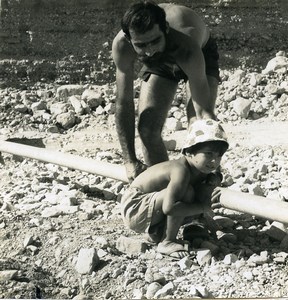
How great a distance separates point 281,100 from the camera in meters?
8.36

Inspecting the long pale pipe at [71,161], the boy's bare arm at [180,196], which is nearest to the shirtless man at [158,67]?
the long pale pipe at [71,161]

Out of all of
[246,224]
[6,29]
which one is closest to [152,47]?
[246,224]

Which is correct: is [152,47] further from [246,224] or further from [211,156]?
[246,224]

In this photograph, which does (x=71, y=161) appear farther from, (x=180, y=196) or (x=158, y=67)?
(x=180, y=196)

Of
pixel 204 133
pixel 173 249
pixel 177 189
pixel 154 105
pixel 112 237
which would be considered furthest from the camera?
pixel 154 105

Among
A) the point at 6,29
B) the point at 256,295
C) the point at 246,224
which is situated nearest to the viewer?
the point at 256,295

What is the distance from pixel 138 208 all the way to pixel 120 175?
0.78 meters

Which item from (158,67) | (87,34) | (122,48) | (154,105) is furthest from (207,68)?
(87,34)

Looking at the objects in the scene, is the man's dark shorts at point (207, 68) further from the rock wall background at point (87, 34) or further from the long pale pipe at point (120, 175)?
the rock wall background at point (87, 34)

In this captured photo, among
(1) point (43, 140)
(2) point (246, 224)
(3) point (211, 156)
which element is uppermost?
(3) point (211, 156)

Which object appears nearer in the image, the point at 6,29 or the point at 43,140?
the point at 43,140

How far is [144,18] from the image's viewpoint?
4.26 metres

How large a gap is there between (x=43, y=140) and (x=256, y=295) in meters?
4.27

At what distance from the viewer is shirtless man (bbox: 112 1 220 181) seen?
4.33 metres
